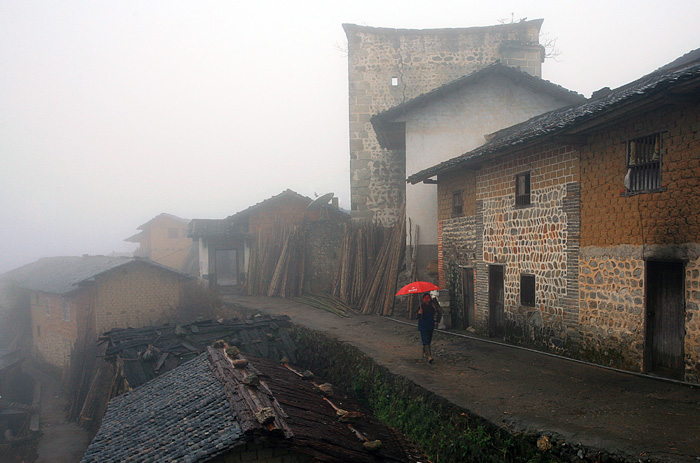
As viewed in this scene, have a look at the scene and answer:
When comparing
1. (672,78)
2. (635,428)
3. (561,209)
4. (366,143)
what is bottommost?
(635,428)

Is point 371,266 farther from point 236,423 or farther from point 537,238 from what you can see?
point 236,423

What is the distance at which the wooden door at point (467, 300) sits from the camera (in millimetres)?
12875

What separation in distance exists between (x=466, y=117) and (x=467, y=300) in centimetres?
597

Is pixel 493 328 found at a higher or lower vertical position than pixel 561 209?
lower

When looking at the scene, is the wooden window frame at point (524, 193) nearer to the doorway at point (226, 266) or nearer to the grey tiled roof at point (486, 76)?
the grey tiled roof at point (486, 76)

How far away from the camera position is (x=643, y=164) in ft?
25.5

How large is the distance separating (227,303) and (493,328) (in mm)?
11553

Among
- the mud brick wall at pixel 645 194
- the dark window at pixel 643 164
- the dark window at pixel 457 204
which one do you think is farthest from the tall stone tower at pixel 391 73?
the dark window at pixel 643 164

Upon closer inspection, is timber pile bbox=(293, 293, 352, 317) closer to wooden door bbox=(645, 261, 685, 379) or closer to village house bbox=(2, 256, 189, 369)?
village house bbox=(2, 256, 189, 369)

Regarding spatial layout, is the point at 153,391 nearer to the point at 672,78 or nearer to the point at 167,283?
the point at 672,78

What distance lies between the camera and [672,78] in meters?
6.38

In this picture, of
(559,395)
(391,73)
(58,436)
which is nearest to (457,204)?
(559,395)

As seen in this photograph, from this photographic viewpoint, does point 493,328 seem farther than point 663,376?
Yes

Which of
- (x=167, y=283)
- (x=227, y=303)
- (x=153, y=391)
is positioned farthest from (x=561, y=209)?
(x=167, y=283)
